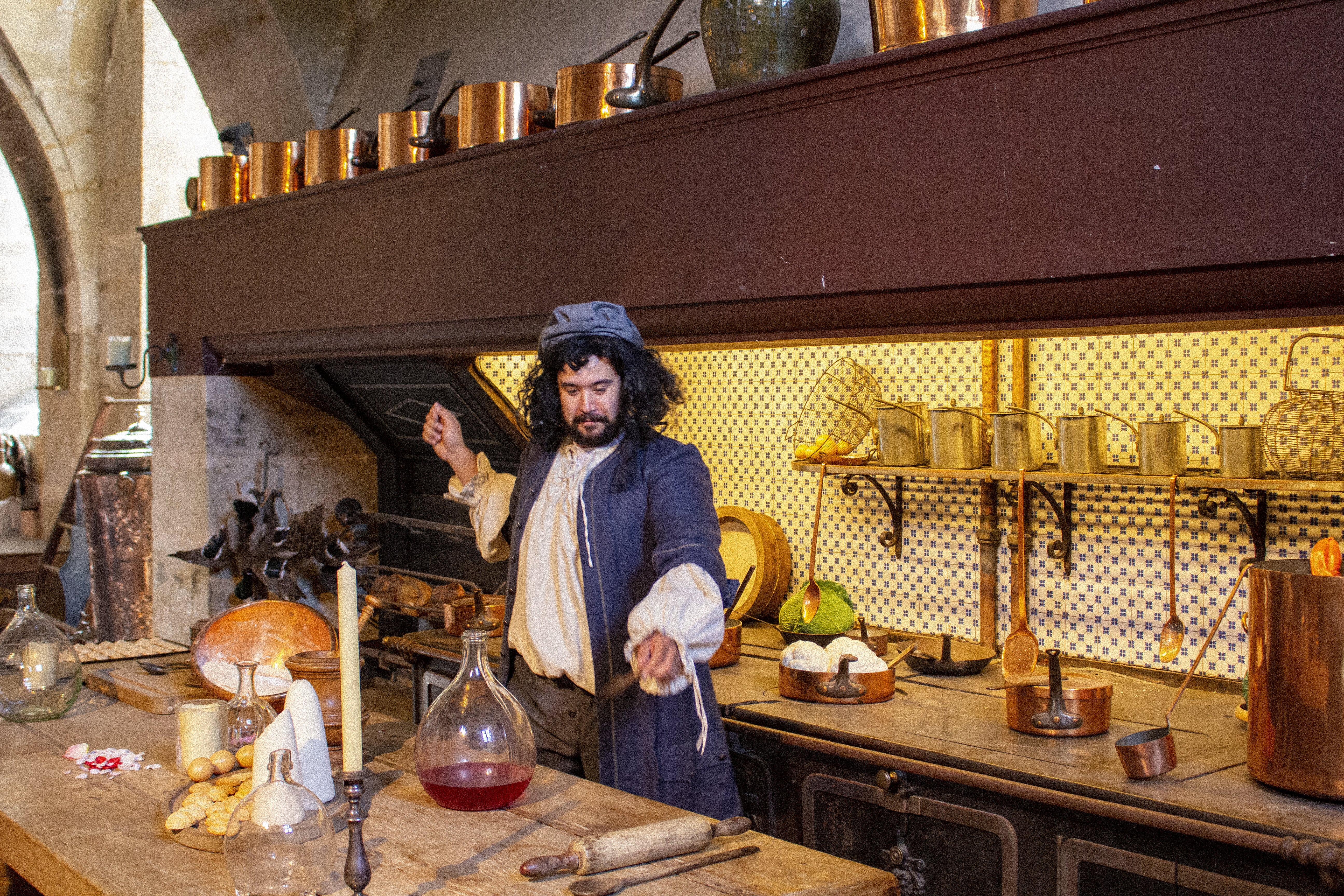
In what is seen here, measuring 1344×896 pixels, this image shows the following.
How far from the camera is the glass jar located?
200cm

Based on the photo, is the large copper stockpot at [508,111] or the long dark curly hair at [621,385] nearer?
the long dark curly hair at [621,385]

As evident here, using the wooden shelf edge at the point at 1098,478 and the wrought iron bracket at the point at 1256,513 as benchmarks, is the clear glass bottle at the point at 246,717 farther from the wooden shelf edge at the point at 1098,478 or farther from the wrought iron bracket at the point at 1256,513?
the wrought iron bracket at the point at 1256,513

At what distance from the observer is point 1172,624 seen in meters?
2.98

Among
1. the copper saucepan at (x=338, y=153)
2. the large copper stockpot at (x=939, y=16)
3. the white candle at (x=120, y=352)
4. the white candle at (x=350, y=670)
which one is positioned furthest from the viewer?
the white candle at (x=120, y=352)

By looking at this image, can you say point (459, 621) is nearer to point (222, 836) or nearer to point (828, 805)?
point (828, 805)

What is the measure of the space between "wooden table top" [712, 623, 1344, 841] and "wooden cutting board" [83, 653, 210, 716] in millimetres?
1293

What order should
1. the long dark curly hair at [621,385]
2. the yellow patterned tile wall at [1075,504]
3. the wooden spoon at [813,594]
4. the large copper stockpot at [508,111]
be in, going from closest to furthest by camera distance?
the long dark curly hair at [621,385] → the yellow patterned tile wall at [1075,504] → the wooden spoon at [813,594] → the large copper stockpot at [508,111]

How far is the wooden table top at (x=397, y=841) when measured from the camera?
171 cm

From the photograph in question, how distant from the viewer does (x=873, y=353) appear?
3830mm

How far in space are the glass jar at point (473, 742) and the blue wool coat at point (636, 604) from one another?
69 cm

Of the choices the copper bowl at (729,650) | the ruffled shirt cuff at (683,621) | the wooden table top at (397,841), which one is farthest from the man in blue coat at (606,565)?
the copper bowl at (729,650)

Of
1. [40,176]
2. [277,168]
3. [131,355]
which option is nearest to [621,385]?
[277,168]

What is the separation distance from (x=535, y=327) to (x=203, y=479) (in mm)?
2232

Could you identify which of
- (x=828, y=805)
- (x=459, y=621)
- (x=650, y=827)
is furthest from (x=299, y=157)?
(x=650, y=827)
